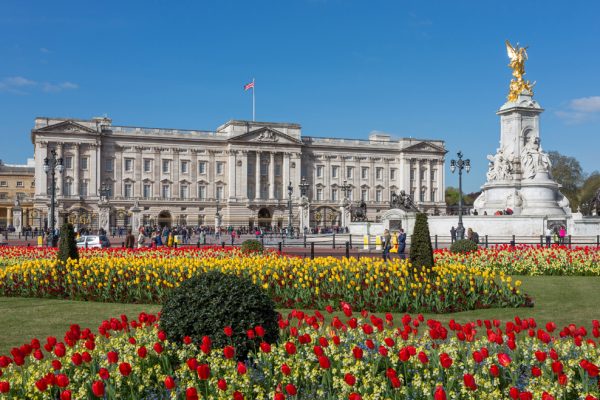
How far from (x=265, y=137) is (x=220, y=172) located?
26.5 ft

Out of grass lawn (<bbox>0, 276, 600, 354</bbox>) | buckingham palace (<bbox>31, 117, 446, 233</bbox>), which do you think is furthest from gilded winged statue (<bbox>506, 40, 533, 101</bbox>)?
buckingham palace (<bbox>31, 117, 446, 233</bbox>)

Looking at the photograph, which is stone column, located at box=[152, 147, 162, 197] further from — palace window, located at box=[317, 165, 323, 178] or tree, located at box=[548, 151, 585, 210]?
tree, located at box=[548, 151, 585, 210]

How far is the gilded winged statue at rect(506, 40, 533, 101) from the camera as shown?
39375 mm

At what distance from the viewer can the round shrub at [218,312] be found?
21.7ft

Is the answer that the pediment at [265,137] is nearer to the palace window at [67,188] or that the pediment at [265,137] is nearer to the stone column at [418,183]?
the stone column at [418,183]

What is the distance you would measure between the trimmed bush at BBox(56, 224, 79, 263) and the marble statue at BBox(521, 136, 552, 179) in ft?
93.4

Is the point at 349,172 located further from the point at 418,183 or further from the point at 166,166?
the point at 166,166

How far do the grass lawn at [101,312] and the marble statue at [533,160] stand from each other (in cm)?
2306

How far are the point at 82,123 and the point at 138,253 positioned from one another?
64.1 meters

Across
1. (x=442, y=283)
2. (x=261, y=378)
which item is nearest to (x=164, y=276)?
(x=442, y=283)

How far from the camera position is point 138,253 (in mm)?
20469

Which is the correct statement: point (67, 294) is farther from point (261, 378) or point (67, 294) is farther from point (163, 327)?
point (261, 378)

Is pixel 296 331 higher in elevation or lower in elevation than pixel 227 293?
lower

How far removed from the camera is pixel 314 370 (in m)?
5.67
